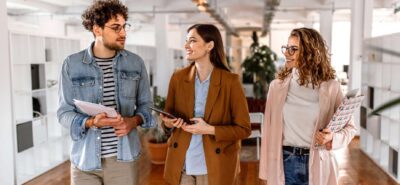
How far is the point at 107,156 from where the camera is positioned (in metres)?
2.06

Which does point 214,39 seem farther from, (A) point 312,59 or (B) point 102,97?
(B) point 102,97

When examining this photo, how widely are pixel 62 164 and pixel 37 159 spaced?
495 mm

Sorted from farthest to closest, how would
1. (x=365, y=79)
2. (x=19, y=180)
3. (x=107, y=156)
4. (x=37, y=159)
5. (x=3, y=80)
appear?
(x=365, y=79), (x=37, y=159), (x=19, y=180), (x=3, y=80), (x=107, y=156)

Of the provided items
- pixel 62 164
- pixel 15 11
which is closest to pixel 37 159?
pixel 62 164

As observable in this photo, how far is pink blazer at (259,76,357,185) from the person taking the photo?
2.14m

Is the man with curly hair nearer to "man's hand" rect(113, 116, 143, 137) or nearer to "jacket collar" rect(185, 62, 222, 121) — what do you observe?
"man's hand" rect(113, 116, 143, 137)

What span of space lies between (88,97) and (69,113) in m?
0.12

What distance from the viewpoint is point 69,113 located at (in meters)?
2.04

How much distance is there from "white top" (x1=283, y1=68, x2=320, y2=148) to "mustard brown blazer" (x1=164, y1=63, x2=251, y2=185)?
22cm

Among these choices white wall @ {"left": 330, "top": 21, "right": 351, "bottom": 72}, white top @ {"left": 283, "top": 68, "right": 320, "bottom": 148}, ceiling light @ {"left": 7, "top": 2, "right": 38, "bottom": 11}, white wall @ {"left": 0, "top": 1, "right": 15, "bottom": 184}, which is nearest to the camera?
white top @ {"left": 283, "top": 68, "right": 320, "bottom": 148}

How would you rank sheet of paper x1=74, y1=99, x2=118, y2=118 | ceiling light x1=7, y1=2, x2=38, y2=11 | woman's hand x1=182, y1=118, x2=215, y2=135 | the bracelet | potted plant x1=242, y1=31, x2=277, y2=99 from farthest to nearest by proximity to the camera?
potted plant x1=242, y1=31, x2=277, y2=99, ceiling light x1=7, y1=2, x2=38, y2=11, woman's hand x1=182, y1=118, x2=215, y2=135, the bracelet, sheet of paper x1=74, y1=99, x2=118, y2=118

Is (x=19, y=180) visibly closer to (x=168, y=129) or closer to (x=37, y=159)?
(x=37, y=159)

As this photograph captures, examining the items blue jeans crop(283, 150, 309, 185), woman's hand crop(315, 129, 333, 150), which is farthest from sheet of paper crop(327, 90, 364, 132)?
blue jeans crop(283, 150, 309, 185)

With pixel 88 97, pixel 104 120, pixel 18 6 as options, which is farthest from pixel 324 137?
pixel 18 6
